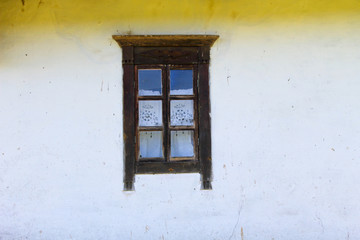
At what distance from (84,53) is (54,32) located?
37 cm

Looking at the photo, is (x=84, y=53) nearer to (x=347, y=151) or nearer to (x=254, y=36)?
(x=254, y=36)

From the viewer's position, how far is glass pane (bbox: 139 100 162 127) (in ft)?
10.8

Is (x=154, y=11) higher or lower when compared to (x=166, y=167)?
higher

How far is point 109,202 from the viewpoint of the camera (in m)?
3.20

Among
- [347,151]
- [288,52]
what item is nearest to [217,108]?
[288,52]

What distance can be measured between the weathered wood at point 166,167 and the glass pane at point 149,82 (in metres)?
0.71

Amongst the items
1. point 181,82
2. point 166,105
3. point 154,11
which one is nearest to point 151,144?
point 166,105

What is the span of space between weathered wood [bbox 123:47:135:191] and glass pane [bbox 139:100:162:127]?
100 mm

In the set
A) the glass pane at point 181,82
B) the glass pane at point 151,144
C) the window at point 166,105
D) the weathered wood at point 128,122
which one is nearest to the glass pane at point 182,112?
the window at point 166,105

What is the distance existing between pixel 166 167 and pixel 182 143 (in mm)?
292

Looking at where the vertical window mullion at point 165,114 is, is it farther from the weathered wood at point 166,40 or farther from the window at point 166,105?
the weathered wood at point 166,40

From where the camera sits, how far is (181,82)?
332 centimetres

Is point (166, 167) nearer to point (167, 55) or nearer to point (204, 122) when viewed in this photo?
point (204, 122)

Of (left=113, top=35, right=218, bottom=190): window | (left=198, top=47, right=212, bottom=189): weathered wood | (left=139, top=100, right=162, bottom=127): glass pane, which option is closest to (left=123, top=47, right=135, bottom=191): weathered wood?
(left=113, top=35, right=218, bottom=190): window
